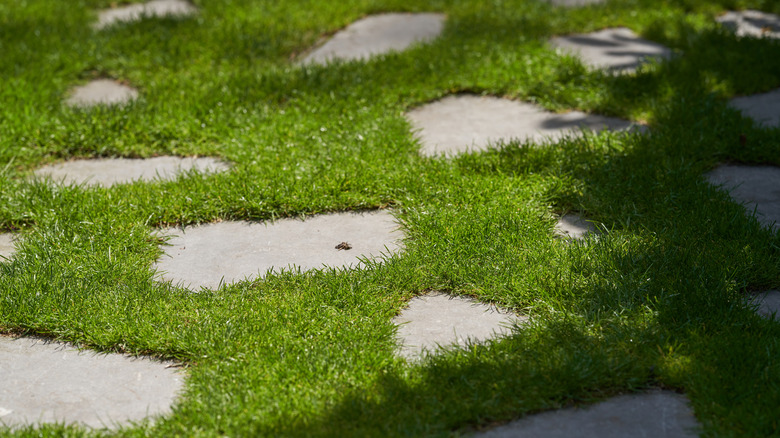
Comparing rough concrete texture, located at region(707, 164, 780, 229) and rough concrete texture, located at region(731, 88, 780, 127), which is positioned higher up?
rough concrete texture, located at region(731, 88, 780, 127)

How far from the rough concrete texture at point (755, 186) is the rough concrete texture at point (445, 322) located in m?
1.25

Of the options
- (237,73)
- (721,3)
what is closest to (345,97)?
(237,73)

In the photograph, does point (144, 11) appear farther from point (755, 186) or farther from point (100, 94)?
point (755, 186)

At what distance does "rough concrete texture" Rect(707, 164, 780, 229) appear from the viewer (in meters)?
3.18

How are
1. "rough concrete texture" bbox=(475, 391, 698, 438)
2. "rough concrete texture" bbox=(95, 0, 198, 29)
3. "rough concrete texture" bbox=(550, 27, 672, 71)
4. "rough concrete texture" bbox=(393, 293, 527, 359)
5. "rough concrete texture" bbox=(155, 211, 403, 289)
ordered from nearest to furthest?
"rough concrete texture" bbox=(475, 391, 698, 438) → "rough concrete texture" bbox=(393, 293, 527, 359) → "rough concrete texture" bbox=(155, 211, 403, 289) → "rough concrete texture" bbox=(550, 27, 672, 71) → "rough concrete texture" bbox=(95, 0, 198, 29)

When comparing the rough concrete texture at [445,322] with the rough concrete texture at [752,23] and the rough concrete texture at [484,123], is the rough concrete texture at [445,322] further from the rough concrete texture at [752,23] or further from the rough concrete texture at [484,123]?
the rough concrete texture at [752,23]

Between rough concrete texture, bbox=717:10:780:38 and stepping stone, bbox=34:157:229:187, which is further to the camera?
rough concrete texture, bbox=717:10:780:38

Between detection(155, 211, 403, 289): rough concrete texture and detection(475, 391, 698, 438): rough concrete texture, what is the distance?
41.0 inches

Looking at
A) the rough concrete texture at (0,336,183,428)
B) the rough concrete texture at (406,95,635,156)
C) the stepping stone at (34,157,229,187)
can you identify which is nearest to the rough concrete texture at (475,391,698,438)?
the rough concrete texture at (0,336,183,428)

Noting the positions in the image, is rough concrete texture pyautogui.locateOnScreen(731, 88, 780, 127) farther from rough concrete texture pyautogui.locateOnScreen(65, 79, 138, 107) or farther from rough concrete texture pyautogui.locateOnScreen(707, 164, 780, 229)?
rough concrete texture pyautogui.locateOnScreen(65, 79, 138, 107)

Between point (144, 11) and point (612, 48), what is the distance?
329 cm

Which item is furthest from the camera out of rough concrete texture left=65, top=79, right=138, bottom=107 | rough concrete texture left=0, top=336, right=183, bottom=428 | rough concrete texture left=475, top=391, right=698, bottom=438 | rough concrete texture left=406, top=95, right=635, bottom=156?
rough concrete texture left=65, top=79, right=138, bottom=107

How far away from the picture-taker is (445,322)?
2.61 metres

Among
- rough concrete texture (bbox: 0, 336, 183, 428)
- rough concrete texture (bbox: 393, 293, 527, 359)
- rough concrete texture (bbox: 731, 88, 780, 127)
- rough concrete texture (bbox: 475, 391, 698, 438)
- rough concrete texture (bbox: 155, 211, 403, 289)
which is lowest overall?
rough concrete texture (bbox: 0, 336, 183, 428)
